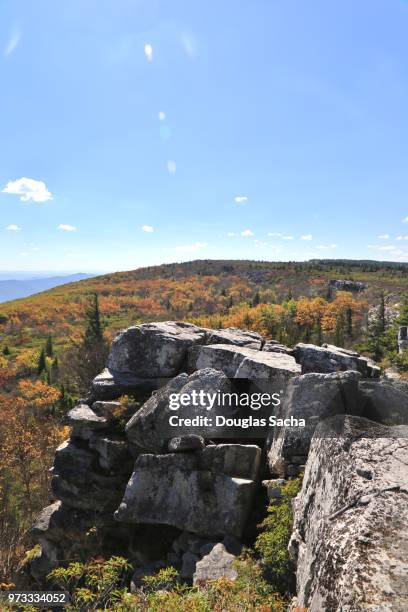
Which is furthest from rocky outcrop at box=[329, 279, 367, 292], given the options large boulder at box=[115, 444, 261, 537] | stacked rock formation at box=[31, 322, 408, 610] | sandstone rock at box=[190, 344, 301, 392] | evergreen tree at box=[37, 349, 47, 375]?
large boulder at box=[115, 444, 261, 537]

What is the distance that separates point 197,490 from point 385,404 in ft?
22.5

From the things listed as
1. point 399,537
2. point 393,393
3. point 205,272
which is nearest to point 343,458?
point 399,537

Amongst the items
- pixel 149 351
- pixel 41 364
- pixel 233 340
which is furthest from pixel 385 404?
pixel 41 364

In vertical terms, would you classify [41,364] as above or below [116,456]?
below

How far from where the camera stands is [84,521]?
1539 cm

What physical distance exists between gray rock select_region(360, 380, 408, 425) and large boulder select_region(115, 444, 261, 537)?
396 centimetres

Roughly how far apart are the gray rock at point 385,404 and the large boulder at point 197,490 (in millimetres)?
3957

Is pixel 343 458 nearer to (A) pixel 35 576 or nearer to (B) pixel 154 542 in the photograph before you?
(B) pixel 154 542

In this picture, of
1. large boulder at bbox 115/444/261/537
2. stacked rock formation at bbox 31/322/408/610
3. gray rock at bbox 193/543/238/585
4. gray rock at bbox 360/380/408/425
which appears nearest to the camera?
gray rock at bbox 193/543/238/585

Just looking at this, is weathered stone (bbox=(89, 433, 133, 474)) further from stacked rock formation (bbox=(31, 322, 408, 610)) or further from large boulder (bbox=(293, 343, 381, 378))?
large boulder (bbox=(293, 343, 381, 378))

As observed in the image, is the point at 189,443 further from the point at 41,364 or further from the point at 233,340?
the point at 41,364

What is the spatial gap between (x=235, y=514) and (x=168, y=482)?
2.68 metres

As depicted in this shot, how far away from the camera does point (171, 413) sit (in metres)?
14.3

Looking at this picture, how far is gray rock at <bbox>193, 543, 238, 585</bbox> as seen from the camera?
9.84m
